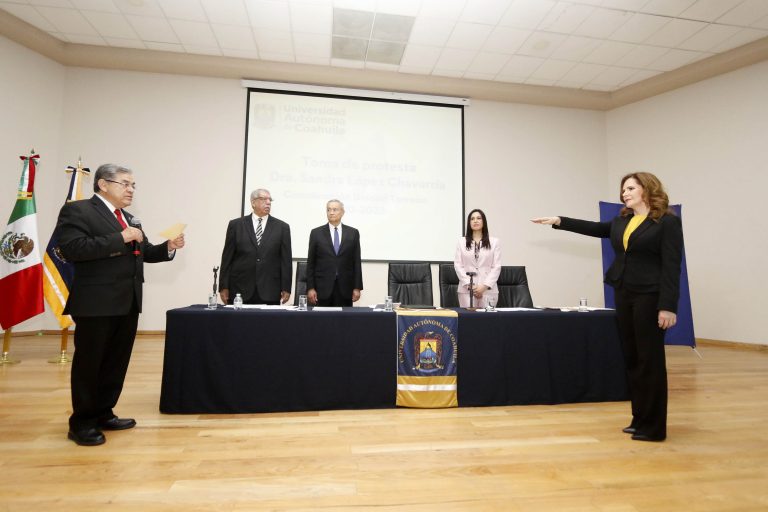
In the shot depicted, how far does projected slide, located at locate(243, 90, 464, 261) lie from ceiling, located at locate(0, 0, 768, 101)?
2.04ft

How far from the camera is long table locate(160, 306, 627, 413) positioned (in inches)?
95.1

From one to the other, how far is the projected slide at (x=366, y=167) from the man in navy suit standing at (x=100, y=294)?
3334 mm

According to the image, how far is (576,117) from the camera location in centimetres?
645

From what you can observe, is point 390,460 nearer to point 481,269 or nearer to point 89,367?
point 89,367

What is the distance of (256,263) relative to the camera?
331cm

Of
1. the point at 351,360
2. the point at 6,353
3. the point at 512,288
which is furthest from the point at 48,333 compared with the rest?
the point at 512,288

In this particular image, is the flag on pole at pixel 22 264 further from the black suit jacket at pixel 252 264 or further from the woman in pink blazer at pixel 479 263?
the woman in pink blazer at pixel 479 263

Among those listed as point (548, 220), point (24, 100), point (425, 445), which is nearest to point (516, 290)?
point (548, 220)

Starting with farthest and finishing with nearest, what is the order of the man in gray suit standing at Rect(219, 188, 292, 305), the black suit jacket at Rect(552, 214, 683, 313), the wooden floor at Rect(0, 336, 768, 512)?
the man in gray suit standing at Rect(219, 188, 292, 305), the black suit jacket at Rect(552, 214, 683, 313), the wooden floor at Rect(0, 336, 768, 512)

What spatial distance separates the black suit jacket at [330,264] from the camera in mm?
3633

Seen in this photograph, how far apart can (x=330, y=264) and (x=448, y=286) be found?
1.14m

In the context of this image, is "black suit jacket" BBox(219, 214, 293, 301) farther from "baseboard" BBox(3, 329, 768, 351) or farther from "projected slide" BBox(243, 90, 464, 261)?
"baseboard" BBox(3, 329, 768, 351)

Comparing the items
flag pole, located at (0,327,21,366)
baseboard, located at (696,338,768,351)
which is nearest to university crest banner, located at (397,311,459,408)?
flag pole, located at (0,327,21,366)

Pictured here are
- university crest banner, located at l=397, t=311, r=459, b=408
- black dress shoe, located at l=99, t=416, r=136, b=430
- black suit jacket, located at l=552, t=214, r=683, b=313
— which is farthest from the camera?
university crest banner, located at l=397, t=311, r=459, b=408
